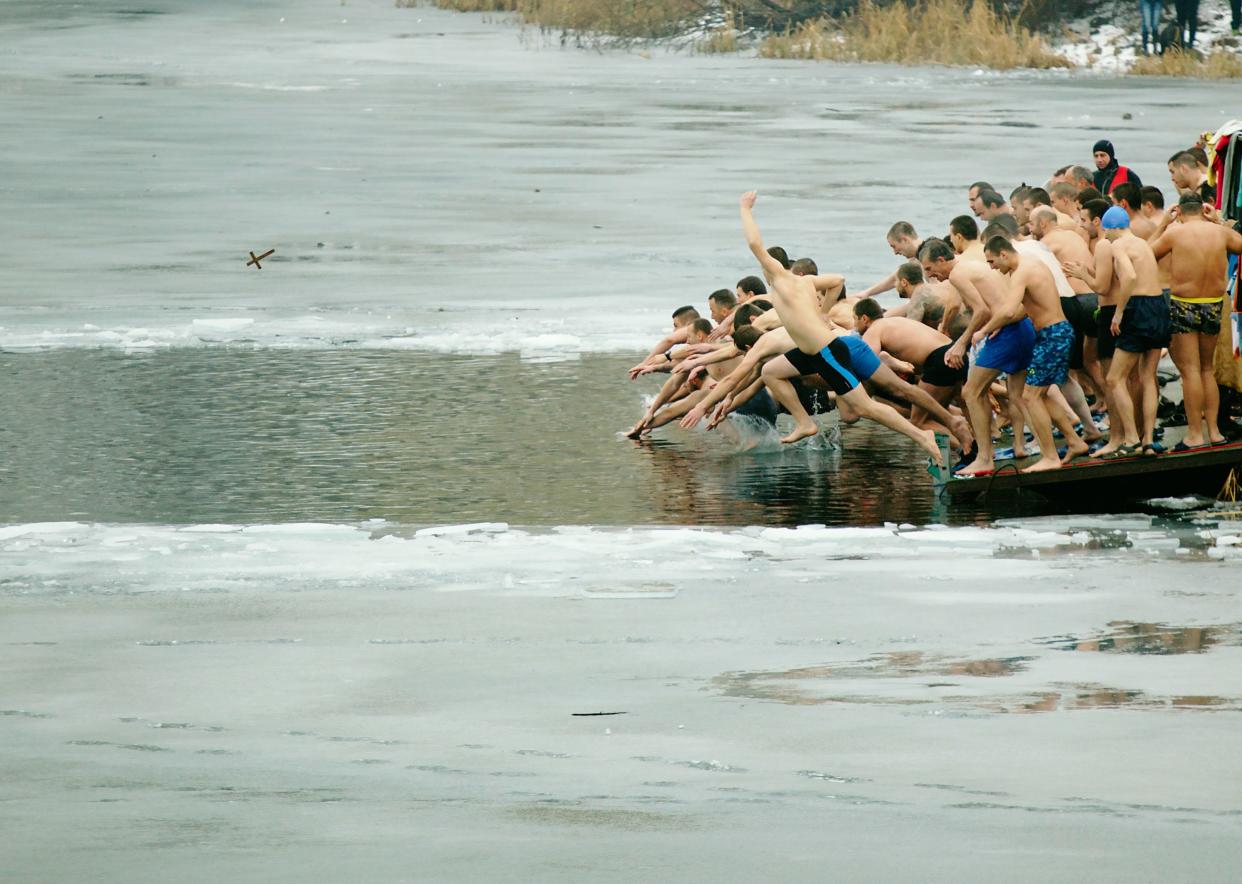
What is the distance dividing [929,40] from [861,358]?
32.0m

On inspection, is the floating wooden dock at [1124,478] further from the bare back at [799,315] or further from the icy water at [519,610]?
the bare back at [799,315]

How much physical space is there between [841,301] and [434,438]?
10.0 feet

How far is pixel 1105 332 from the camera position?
40.6 ft

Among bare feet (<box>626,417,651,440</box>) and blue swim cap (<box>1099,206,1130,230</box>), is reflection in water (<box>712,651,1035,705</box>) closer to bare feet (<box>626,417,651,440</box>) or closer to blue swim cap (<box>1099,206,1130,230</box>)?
blue swim cap (<box>1099,206,1130,230</box>)

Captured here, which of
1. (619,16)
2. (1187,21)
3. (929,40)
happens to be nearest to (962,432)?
(1187,21)

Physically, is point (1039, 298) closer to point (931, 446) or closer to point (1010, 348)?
point (1010, 348)

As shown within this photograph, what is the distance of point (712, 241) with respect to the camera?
22016mm

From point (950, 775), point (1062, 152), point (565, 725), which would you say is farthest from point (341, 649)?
point (1062, 152)

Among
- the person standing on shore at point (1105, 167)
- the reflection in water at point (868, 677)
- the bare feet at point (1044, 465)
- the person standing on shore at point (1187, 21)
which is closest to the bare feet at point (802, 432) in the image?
the bare feet at point (1044, 465)

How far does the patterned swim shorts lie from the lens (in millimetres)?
11578

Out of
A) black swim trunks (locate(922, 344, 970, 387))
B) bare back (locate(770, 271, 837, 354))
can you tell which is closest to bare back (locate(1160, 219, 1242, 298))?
black swim trunks (locate(922, 344, 970, 387))

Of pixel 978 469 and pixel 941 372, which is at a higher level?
pixel 941 372

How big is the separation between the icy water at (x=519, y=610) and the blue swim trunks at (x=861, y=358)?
1.70ft

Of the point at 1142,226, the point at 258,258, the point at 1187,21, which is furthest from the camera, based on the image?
the point at 1187,21
